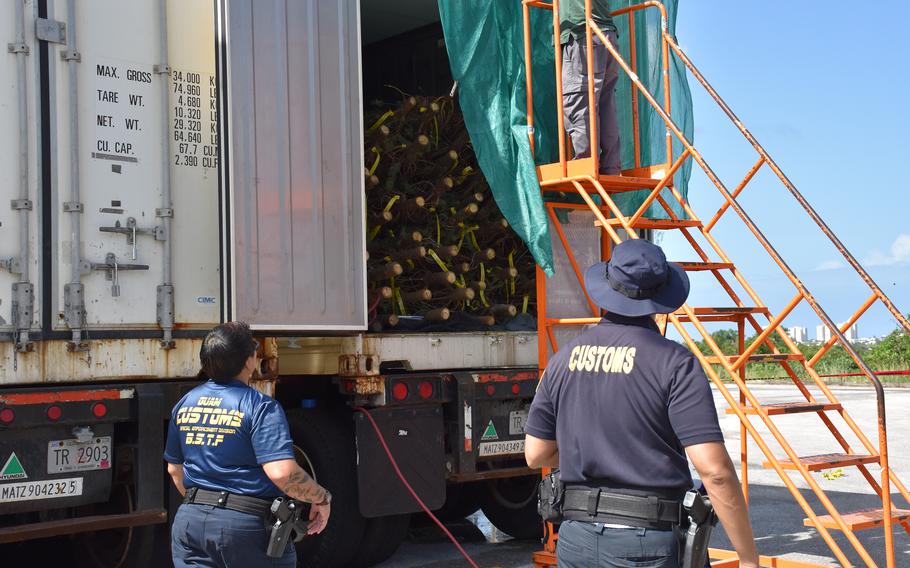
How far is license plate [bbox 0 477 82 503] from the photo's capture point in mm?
5448

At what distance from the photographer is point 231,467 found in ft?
13.1

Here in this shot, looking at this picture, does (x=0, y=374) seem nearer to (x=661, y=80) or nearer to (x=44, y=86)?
(x=44, y=86)

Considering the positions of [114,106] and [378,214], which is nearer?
[114,106]

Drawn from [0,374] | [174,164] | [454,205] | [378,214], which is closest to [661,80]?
[454,205]

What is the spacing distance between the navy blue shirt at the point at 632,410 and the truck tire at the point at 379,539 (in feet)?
12.4

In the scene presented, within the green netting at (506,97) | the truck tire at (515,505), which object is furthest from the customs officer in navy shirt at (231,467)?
the truck tire at (515,505)

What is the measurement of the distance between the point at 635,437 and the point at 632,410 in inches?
3.3

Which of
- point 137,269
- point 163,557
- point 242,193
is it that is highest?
point 242,193

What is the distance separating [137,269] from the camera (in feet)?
19.3

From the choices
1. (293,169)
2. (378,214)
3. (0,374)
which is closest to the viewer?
(0,374)

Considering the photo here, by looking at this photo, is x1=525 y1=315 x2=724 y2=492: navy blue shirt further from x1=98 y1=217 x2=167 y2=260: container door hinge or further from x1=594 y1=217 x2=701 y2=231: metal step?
x1=98 y1=217 x2=167 y2=260: container door hinge

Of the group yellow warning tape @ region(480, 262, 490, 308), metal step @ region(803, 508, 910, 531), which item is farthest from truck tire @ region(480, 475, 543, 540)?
metal step @ region(803, 508, 910, 531)

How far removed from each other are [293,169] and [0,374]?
1911 millimetres

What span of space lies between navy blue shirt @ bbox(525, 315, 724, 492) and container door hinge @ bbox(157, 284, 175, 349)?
2.93 metres
